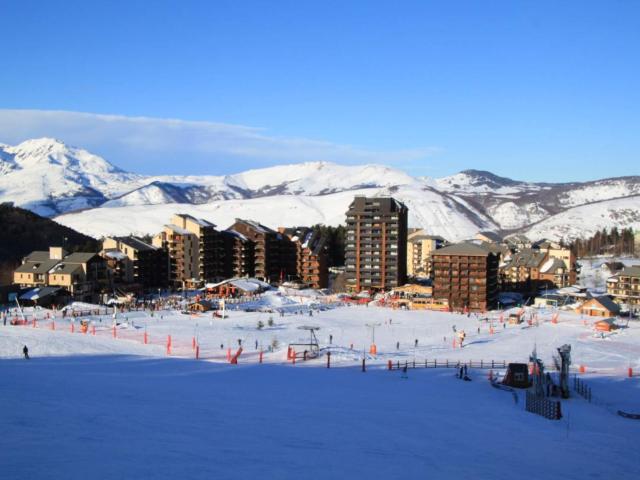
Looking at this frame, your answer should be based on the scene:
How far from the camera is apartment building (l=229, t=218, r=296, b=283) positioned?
79.2 metres

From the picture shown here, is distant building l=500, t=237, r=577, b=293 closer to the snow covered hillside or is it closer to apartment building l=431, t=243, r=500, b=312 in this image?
apartment building l=431, t=243, r=500, b=312

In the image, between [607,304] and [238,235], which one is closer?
[607,304]

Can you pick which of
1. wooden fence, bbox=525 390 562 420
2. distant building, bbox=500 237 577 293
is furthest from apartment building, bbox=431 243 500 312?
wooden fence, bbox=525 390 562 420

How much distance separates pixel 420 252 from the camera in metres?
100

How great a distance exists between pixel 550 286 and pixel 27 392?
70.0 metres

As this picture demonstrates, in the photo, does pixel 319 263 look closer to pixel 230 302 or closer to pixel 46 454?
pixel 230 302

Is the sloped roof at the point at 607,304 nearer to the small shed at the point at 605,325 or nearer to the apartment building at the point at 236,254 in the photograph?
the small shed at the point at 605,325

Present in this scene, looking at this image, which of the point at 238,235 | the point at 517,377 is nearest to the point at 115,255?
the point at 238,235

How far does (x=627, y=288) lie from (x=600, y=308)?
39.9ft

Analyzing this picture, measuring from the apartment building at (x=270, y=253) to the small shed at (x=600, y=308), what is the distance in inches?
1373

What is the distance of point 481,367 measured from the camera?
3291cm

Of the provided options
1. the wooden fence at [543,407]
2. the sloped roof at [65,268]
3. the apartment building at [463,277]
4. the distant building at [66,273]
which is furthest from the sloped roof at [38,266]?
the wooden fence at [543,407]

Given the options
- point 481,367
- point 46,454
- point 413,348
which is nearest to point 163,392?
point 46,454

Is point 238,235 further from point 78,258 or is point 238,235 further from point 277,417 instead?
point 277,417
